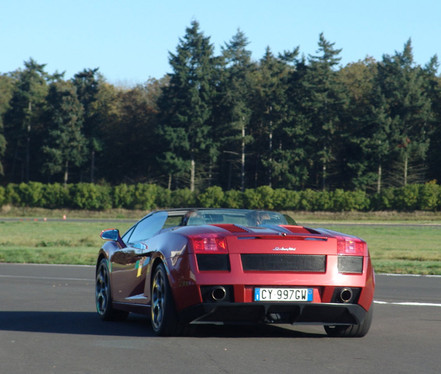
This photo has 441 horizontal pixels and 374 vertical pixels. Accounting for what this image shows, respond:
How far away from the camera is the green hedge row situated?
73375 mm

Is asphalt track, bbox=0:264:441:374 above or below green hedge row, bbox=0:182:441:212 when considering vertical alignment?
below

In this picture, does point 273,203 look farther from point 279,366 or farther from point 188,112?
point 279,366

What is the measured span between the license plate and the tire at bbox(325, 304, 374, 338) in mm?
794

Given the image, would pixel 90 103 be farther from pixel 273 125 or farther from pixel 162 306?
pixel 162 306

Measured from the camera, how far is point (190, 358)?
23.8ft

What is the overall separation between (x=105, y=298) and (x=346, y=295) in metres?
3.31

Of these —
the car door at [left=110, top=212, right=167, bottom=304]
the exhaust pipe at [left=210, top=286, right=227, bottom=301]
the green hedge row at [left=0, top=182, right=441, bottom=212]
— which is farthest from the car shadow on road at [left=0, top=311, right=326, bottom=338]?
the green hedge row at [left=0, top=182, right=441, bottom=212]

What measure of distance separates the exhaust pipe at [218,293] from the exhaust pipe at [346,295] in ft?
3.74

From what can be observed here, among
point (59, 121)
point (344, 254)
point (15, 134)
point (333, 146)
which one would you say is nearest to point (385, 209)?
point (333, 146)

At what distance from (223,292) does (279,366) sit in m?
1.34

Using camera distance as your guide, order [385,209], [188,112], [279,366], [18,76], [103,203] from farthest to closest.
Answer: [18,76] → [188,112] → [103,203] → [385,209] → [279,366]

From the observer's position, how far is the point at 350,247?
27.9 ft

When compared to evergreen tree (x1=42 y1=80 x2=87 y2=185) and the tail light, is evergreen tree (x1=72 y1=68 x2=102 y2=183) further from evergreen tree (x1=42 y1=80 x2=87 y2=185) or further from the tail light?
the tail light

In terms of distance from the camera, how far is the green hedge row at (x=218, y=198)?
73.4 meters
